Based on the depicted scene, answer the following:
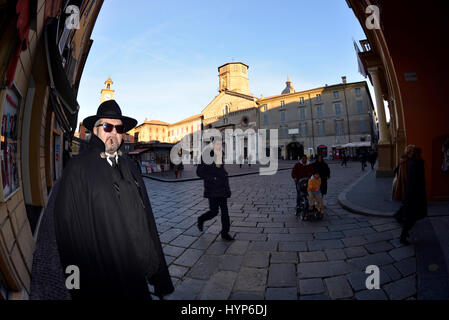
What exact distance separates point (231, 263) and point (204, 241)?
2.74 feet

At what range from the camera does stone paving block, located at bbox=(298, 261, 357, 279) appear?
2.30 metres

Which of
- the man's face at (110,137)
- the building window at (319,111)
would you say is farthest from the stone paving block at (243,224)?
the building window at (319,111)

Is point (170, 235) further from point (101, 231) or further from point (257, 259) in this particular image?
point (101, 231)

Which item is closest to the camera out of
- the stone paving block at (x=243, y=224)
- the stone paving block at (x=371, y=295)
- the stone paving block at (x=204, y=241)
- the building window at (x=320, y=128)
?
the stone paving block at (x=371, y=295)

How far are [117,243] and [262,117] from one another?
134ft

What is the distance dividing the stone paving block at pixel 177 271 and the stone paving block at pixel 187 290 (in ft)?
0.44

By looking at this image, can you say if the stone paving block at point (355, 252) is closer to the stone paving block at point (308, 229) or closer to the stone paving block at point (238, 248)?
the stone paving block at point (308, 229)

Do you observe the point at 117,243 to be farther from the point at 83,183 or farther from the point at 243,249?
the point at 243,249

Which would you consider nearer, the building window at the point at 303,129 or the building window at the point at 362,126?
the building window at the point at 362,126

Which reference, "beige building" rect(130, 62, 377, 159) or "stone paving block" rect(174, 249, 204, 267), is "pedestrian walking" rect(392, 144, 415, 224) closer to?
"stone paving block" rect(174, 249, 204, 267)

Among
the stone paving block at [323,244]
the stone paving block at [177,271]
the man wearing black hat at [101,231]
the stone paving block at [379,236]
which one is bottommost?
the stone paving block at [177,271]

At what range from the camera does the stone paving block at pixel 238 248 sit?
292cm

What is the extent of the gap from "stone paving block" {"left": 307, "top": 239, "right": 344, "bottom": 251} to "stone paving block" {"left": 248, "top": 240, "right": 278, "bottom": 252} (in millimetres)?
519
